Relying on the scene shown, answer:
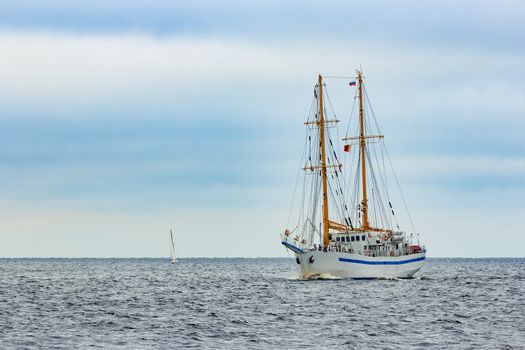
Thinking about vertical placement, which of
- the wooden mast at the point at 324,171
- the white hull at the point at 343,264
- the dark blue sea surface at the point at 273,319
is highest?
the wooden mast at the point at 324,171

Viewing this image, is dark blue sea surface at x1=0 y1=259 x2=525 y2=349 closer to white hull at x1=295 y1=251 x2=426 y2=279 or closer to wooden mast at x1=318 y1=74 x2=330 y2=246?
white hull at x1=295 y1=251 x2=426 y2=279

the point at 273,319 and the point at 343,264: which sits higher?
the point at 343,264

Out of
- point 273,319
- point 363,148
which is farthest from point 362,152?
point 273,319

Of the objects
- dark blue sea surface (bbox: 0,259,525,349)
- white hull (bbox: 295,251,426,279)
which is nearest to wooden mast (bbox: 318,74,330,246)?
white hull (bbox: 295,251,426,279)

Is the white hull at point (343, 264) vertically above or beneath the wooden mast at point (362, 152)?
beneath

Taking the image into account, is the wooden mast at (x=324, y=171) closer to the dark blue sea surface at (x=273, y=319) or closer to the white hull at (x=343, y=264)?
the white hull at (x=343, y=264)

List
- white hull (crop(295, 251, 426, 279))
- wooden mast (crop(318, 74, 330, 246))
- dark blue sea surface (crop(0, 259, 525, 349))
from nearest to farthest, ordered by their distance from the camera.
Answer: dark blue sea surface (crop(0, 259, 525, 349)), white hull (crop(295, 251, 426, 279)), wooden mast (crop(318, 74, 330, 246))

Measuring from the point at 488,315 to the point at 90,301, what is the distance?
40559 mm

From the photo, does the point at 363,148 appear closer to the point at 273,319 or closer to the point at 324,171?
the point at 324,171

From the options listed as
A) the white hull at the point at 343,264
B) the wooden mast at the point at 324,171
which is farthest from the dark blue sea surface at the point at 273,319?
the wooden mast at the point at 324,171

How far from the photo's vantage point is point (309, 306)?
260ft

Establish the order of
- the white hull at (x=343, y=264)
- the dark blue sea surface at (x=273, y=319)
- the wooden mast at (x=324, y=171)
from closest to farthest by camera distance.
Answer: the dark blue sea surface at (x=273, y=319), the white hull at (x=343, y=264), the wooden mast at (x=324, y=171)

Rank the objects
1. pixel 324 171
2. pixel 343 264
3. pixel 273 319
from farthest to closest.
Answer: pixel 324 171 < pixel 343 264 < pixel 273 319

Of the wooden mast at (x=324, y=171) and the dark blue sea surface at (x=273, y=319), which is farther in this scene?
the wooden mast at (x=324, y=171)
